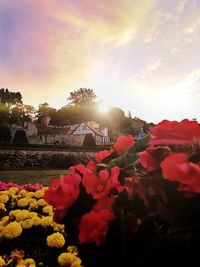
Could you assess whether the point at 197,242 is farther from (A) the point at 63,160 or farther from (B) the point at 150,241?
(A) the point at 63,160

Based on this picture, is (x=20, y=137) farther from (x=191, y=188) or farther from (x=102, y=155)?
(x=191, y=188)

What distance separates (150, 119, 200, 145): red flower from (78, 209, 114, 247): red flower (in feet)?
1.10

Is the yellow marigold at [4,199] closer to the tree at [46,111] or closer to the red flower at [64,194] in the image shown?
the red flower at [64,194]

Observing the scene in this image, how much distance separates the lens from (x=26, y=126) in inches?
2820

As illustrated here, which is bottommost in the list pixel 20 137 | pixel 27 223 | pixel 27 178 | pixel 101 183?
pixel 27 178

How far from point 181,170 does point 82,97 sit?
111833mm

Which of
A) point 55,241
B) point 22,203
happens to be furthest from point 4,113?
point 55,241

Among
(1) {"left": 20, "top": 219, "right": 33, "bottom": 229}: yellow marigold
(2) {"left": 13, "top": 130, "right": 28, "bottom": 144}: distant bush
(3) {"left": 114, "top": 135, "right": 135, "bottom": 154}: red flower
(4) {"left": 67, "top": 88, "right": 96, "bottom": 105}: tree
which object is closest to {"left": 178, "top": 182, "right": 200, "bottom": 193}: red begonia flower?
(3) {"left": 114, "top": 135, "right": 135, "bottom": 154}: red flower

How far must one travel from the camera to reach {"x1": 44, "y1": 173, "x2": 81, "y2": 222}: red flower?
4.95ft

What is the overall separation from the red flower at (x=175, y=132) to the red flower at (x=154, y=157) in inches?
1.1

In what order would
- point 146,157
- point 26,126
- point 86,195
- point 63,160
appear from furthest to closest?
point 26,126, point 63,160, point 86,195, point 146,157

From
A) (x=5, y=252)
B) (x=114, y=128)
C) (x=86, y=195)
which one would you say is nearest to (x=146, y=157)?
(x=86, y=195)

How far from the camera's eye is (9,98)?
102m

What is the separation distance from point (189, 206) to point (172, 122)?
415 millimetres
